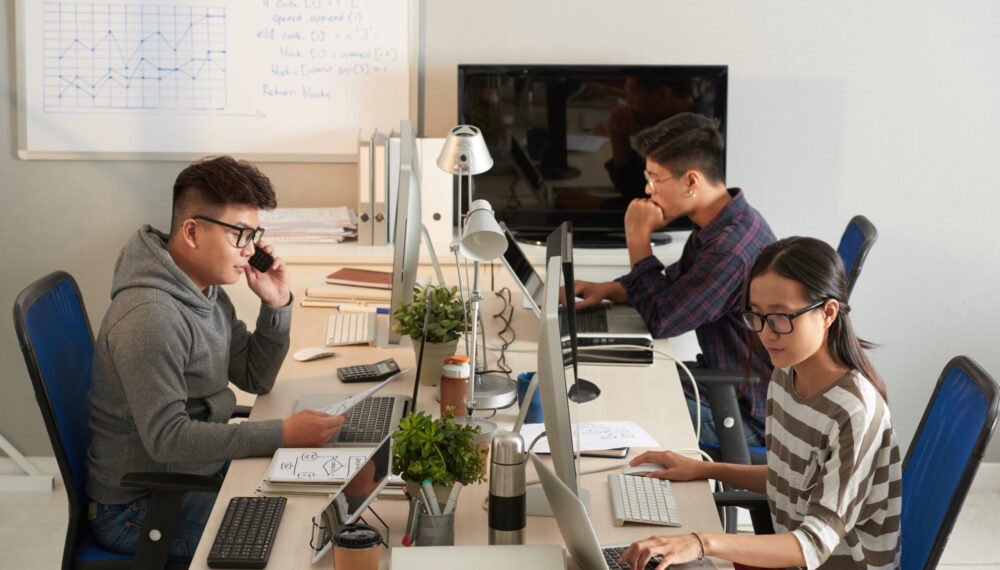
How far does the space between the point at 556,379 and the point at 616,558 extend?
291 mm

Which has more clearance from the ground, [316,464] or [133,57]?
[133,57]

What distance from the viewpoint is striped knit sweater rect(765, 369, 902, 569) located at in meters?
1.55

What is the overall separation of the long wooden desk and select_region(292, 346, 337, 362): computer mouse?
0.05ft

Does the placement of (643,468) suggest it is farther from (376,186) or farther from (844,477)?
(376,186)

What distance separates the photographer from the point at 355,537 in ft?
4.53

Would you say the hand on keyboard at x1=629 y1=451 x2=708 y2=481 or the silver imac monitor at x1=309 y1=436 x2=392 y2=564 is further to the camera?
the hand on keyboard at x1=629 y1=451 x2=708 y2=481

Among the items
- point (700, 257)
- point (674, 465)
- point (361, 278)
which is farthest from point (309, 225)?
point (674, 465)

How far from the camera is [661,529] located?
62.8 inches

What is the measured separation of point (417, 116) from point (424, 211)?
0.42 metres

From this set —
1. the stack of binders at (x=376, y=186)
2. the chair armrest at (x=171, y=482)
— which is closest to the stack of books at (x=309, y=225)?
the stack of binders at (x=376, y=186)

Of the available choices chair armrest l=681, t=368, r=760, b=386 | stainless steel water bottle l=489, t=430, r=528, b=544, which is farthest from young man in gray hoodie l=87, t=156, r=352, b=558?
chair armrest l=681, t=368, r=760, b=386

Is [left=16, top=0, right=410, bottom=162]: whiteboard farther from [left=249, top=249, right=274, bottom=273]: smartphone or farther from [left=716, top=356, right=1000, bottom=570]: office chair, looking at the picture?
[left=716, top=356, right=1000, bottom=570]: office chair

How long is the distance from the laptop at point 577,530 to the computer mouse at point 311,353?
1.09 m

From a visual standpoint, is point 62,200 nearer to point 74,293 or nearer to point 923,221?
point 74,293
